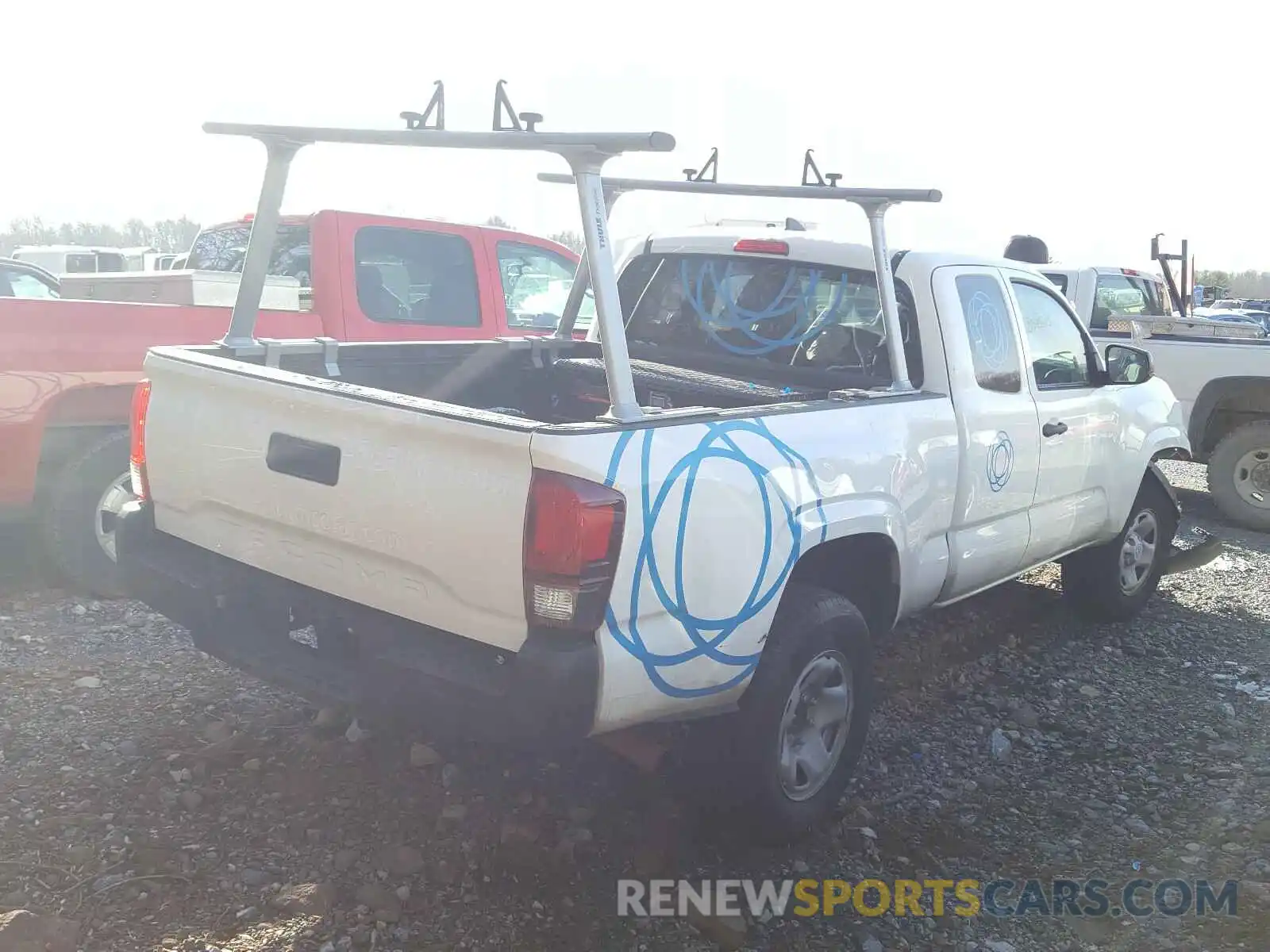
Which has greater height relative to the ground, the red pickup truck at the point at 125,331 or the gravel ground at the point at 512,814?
the red pickup truck at the point at 125,331

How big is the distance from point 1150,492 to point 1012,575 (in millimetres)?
1546

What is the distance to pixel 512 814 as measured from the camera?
3.47 metres

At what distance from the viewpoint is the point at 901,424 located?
12.1 ft

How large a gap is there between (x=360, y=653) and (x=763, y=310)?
2.31 metres

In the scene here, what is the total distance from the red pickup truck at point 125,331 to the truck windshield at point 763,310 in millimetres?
1634

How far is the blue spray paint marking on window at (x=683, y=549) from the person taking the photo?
8.97 feet

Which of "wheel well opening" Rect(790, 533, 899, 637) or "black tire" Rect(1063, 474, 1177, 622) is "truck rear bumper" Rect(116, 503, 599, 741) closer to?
"wheel well opening" Rect(790, 533, 899, 637)

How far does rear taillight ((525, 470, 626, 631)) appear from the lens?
2588 mm

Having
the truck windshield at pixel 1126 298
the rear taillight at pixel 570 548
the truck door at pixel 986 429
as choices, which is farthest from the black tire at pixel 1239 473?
the rear taillight at pixel 570 548

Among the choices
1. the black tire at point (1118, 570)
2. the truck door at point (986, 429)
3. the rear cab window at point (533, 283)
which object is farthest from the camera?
the rear cab window at point (533, 283)

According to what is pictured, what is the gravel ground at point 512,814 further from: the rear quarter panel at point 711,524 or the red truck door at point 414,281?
the red truck door at point 414,281

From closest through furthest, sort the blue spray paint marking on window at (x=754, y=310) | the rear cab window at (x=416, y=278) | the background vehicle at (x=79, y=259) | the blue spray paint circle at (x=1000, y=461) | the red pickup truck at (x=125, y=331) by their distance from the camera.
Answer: the blue spray paint circle at (x=1000, y=461) < the blue spray paint marking on window at (x=754, y=310) < the red pickup truck at (x=125, y=331) < the rear cab window at (x=416, y=278) < the background vehicle at (x=79, y=259)

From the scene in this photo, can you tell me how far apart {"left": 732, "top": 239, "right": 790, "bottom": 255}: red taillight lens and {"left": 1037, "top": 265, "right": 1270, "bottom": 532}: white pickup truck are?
4.72 m

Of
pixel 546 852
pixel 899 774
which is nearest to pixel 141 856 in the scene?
pixel 546 852
